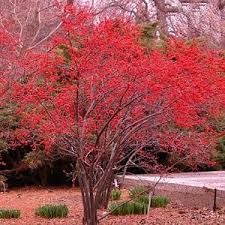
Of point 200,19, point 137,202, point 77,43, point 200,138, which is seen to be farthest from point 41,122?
point 200,19

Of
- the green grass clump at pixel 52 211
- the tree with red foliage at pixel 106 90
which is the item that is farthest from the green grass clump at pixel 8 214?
the tree with red foliage at pixel 106 90

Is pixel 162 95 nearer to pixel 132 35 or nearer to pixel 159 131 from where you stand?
Answer: pixel 132 35

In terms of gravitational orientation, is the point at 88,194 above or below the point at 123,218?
above

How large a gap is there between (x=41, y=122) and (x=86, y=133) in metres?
0.74

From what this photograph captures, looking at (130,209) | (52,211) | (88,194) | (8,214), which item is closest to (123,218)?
(130,209)

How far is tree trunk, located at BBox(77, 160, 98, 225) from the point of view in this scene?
7.57m

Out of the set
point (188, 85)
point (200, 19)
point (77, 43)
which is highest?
point (200, 19)

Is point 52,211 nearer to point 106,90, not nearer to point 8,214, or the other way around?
point 8,214

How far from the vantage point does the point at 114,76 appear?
282 inches

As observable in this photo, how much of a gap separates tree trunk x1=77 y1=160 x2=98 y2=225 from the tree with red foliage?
1cm

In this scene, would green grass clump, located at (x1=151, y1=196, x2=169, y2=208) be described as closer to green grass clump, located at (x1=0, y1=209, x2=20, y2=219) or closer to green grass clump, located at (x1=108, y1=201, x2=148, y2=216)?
green grass clump, located at (x1=108, y1=201, x2=148, y2=216)

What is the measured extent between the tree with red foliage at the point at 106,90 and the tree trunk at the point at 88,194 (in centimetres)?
1

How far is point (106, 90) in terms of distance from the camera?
7242mm

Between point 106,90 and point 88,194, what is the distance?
55.9 inches
